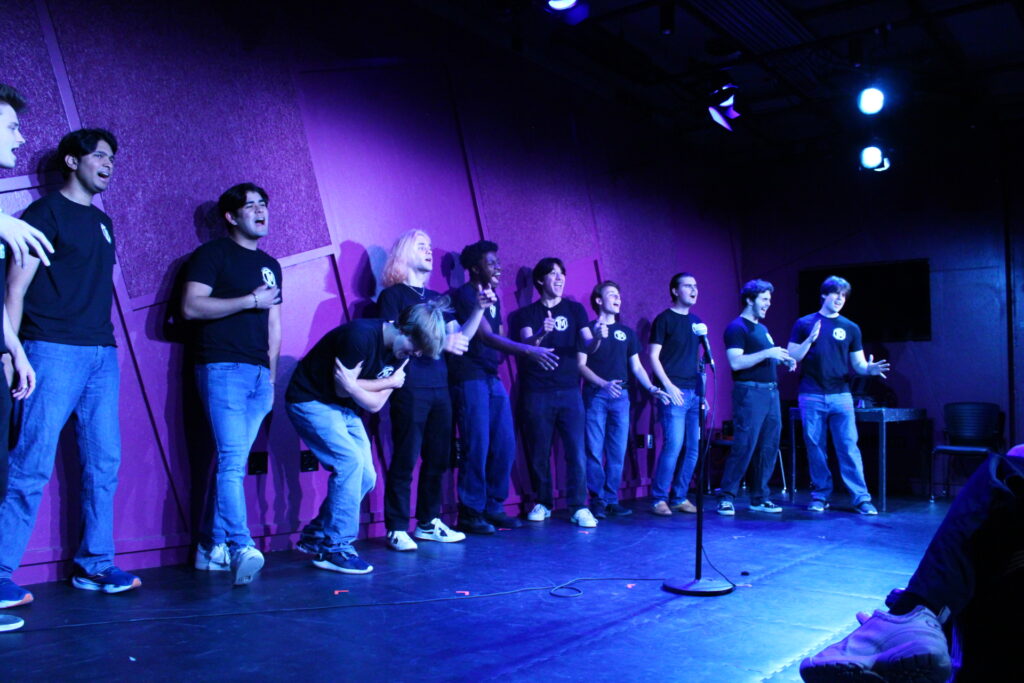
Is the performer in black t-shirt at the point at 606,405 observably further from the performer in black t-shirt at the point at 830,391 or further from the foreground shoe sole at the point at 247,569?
the foreground shoe sole at the point at 247,569

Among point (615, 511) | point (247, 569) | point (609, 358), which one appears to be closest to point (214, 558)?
point (247, 569)

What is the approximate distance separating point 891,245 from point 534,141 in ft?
14.1

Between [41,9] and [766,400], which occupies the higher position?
[41,9]

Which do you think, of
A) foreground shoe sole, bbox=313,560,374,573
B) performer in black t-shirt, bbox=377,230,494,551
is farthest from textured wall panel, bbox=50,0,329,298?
foreground shoe sole, bbox=313,560,374,573

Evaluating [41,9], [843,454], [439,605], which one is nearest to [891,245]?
[843,454]

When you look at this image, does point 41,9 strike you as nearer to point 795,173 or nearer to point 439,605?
point 439,605

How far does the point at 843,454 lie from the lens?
19.7ft

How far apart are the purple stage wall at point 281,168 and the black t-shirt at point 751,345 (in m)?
1.35

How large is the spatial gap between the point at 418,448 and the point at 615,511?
1934mm

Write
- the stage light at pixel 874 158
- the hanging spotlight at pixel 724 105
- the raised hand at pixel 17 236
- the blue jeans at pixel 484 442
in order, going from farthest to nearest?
1. the stage light at pixel 874 158
2. the hanging spotlight at pixel 724 105
3. the blue jeans at pixel 484 442
4. the raised hand at pixel 17 236

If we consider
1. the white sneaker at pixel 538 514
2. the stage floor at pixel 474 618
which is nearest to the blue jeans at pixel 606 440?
the white sneaker at pixel 538 514

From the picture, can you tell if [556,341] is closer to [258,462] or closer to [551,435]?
[551,435]

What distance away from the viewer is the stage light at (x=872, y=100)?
6.72 m

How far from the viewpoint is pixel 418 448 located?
425 cm
